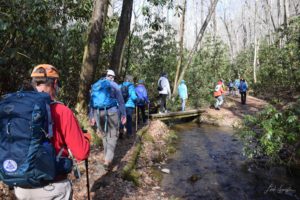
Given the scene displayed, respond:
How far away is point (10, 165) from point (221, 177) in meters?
6.74

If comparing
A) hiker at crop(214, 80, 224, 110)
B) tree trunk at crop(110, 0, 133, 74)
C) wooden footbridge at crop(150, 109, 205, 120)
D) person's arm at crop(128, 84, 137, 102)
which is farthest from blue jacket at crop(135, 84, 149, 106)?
hiker at crop(214, 80, 224, 110)

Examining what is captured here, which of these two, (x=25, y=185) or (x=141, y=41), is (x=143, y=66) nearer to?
(x=141, y=41)

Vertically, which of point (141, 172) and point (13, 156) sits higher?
point (13, 156)

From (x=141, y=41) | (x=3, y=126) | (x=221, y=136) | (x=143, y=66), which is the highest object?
(x=141, y=41)

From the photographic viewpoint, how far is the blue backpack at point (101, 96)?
676cm

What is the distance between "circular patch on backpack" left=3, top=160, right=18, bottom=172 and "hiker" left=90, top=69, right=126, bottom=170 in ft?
13.3

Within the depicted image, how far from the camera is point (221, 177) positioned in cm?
866

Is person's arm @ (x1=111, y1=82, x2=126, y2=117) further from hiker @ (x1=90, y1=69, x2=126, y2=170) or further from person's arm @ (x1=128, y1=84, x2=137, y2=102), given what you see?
person's arm @ (x1=128, y1=84, x2=137, y2=102)

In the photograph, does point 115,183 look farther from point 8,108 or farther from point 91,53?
point 8,108

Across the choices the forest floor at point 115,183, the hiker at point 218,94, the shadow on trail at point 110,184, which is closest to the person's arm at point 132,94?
the forest floor at point 115,183

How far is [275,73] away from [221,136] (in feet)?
49.8

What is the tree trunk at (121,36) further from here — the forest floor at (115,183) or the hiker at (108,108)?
the hiker at (108,108)

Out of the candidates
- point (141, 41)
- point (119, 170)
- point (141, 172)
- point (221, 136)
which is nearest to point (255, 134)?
point (141, 172)

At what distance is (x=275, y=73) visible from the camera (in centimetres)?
2747
